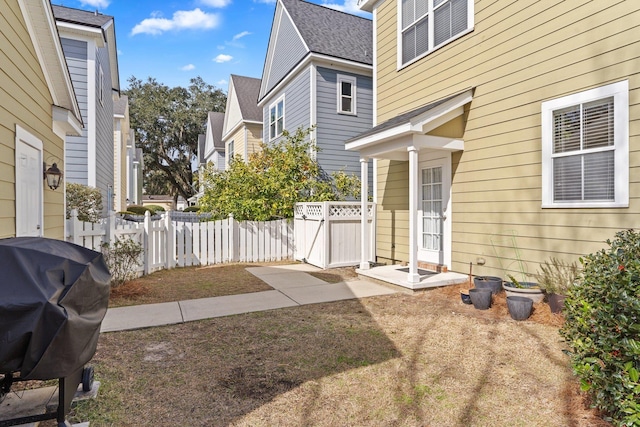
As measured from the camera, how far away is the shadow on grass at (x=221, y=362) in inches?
111

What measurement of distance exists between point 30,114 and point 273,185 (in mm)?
5623

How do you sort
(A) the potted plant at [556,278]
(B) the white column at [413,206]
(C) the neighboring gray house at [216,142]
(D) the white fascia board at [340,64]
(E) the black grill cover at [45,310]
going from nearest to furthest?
(E) the black grill cover at [45,310] → (A) the potted plant at [556,278] → (B) the white column at [413,206] → (D) the white fascia board at [340,64] → (C) the neighboring gray house at [216,142]

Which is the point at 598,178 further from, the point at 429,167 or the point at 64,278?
the point at 64,278

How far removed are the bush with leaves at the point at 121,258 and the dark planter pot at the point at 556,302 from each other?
666 cm

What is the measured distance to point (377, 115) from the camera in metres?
9.16

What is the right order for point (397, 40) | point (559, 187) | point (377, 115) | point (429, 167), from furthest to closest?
point (377, 115)
point (397, 40)
point (429, 167)
point (559, 187)

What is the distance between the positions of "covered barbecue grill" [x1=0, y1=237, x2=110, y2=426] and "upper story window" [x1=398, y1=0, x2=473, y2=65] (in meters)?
6.89

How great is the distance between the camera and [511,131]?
5.84 metres

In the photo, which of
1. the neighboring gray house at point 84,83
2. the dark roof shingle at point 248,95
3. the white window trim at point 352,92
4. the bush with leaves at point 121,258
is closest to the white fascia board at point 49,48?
the bush with leaves at point 121,258

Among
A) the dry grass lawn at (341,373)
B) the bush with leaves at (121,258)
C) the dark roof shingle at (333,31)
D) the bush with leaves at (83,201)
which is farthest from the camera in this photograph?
the dark roof shingle at (333,31)

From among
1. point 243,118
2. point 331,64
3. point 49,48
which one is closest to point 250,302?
point 49,48

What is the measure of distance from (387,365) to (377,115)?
680cm

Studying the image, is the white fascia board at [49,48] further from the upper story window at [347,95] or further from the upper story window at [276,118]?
the upper story window at [276,118]

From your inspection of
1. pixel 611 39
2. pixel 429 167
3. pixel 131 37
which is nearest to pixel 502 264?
pixel 429 167
